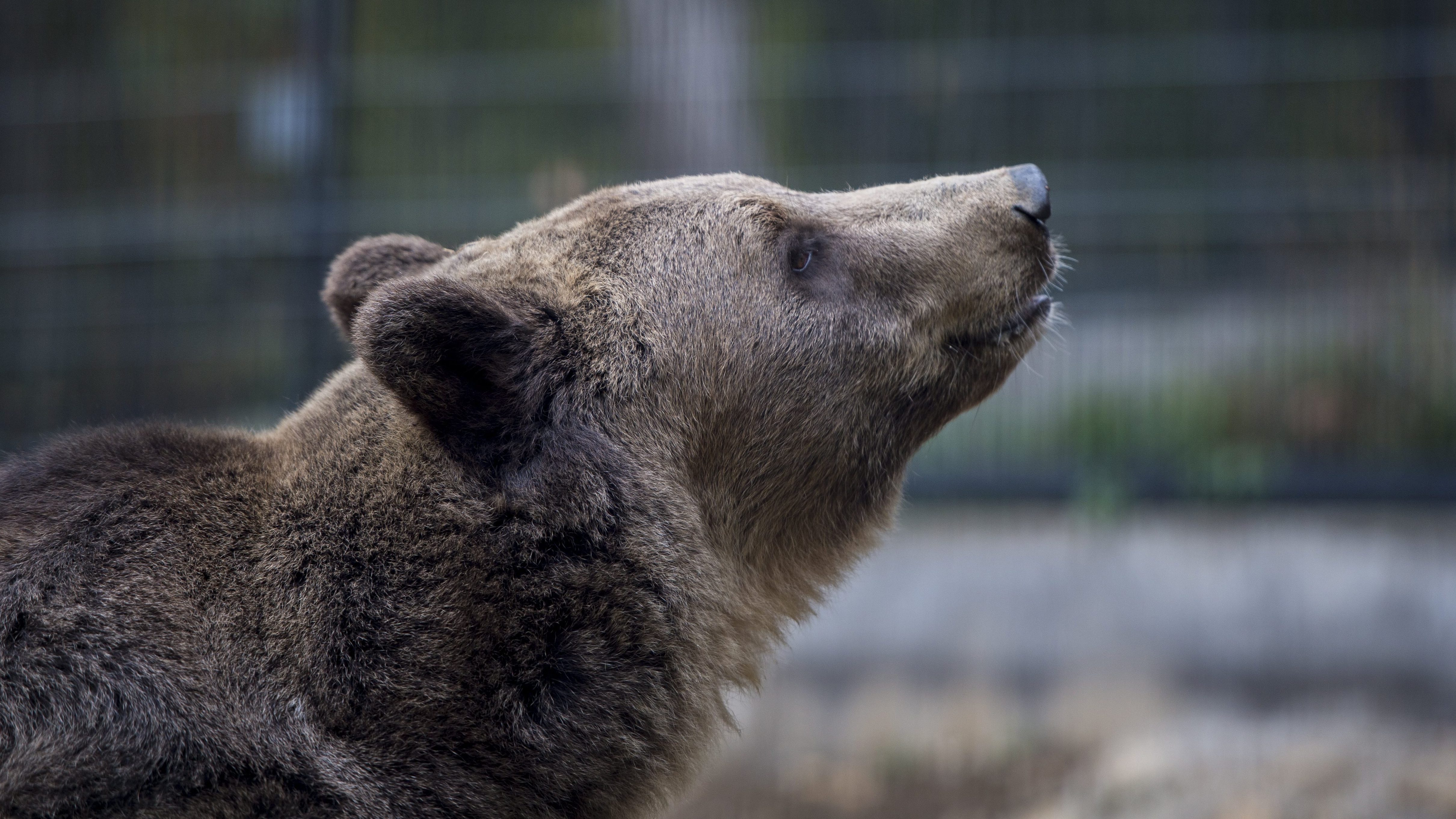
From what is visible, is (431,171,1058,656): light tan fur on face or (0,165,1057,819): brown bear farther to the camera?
(431,171,1058,656): light tan fur on face

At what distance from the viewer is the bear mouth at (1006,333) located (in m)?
3.51

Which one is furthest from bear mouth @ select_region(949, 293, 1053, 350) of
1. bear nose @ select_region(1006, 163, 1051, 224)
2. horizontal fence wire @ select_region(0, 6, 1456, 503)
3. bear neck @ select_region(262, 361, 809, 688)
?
horizontal fence wire @ select_region(0, 6, 1456, 503)

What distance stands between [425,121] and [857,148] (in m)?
3.43

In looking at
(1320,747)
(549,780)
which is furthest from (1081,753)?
(549,780)

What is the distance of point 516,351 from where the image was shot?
9.84 feet

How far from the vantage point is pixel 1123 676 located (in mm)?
6734

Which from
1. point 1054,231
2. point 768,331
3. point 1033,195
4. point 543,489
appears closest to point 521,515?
point 543,489

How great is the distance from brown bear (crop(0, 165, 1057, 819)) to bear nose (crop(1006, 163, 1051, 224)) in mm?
13

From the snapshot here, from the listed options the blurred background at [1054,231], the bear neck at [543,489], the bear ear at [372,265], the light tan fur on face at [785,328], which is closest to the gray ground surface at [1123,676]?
the blurred background at [1054,231]

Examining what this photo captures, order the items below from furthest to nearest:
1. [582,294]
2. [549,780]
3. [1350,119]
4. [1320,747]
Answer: [1350,119], [1320,747], [582,294], [549,780]

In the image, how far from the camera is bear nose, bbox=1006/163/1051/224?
3467 mm

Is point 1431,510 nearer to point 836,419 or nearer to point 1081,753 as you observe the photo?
point 1081,753

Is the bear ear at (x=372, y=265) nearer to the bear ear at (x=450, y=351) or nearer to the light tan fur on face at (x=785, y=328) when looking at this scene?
the light tan fur on face at (x=785, y=328)

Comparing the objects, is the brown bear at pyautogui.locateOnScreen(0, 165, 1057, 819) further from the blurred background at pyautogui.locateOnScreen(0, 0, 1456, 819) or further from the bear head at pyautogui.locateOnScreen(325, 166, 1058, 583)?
the blurred background at pyautogui.locateOnScreen(0, 0, 1456, 819)
